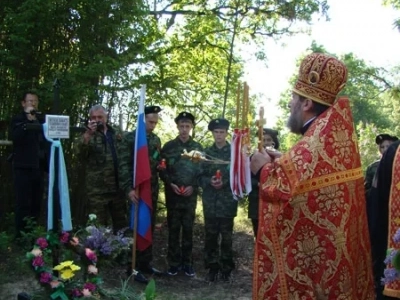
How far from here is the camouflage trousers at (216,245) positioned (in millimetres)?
6203

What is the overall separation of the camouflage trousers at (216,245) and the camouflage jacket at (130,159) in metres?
0.83

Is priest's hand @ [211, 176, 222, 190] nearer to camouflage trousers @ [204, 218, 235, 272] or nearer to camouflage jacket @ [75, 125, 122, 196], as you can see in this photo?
camouflage trousers @ [204, 218, 235, 272]

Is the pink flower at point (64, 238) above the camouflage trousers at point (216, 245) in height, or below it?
above

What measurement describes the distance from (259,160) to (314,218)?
44 cm

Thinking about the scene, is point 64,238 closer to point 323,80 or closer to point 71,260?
point 71,260

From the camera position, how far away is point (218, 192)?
20.0ft

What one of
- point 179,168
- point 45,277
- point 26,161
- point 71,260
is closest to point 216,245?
point 179,168

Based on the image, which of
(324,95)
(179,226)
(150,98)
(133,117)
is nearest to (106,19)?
(133,117)

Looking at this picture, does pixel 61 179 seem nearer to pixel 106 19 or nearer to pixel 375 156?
pixel 106 19

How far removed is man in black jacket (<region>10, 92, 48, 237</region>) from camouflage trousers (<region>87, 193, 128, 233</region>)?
2.53 feet

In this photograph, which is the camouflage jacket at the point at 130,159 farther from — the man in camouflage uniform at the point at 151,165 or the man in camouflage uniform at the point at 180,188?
the man in camouflage uniform at the point at 180,188

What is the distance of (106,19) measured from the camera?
22.4 feet

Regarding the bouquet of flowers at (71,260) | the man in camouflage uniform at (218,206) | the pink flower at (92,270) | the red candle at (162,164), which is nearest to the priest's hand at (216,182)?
the man in camouflage uniform at (218,206)

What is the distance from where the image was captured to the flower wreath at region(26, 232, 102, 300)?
3.52 metres
